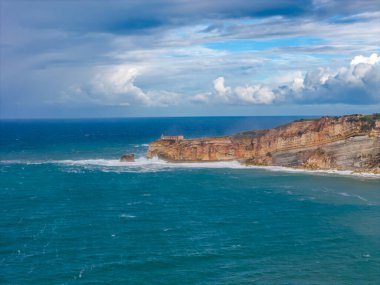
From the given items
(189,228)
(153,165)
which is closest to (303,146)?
(153,165)

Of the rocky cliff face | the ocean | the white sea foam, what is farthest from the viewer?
the rocky cliff face

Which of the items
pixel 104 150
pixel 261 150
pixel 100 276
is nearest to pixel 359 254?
pixel 100 276

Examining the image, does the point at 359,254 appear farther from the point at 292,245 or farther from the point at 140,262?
the point at 140,262

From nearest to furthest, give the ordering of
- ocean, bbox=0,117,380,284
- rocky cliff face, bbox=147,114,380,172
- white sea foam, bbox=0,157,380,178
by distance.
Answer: ocean, bbox=0,117,380,284 → white sea foam, bbox=0,157,380,178 → rocky cliff face, bbox=147,114,380,172

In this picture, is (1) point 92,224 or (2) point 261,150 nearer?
(1) point 92,224

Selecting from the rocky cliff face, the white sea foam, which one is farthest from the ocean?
the rocky cliff face

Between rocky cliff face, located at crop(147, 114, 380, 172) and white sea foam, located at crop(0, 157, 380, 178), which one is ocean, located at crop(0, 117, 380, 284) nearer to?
white sea foam, located at crop(0, 157, 380, 178)
